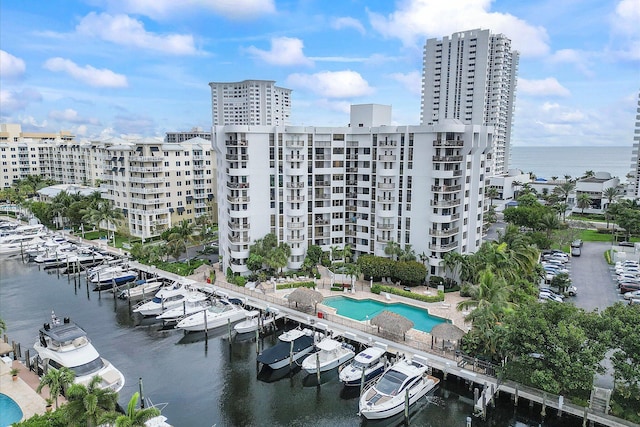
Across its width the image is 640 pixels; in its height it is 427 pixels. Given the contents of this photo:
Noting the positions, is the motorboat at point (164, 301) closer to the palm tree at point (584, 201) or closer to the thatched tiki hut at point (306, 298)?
the thatched tiki hut at point (306, 298)

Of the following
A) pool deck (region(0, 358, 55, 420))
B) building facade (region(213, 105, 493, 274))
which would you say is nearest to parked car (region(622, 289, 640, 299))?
building facade (region(213, 105, 493, 274))

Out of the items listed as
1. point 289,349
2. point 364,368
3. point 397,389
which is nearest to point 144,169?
point 289,349

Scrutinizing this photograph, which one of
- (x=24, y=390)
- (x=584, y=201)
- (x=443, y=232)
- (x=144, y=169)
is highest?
(x=144, y=169)

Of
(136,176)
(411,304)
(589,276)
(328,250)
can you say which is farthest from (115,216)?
(589,276)

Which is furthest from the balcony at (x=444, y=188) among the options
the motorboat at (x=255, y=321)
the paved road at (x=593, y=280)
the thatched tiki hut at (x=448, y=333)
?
the motorboat at (x=255, y=321)

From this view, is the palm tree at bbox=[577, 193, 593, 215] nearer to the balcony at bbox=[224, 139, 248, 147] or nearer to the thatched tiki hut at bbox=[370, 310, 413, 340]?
the thatched tiki hut at bbox=[370, 310, 413, 340]

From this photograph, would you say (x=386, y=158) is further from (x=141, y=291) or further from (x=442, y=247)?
(x=141, y=291)
